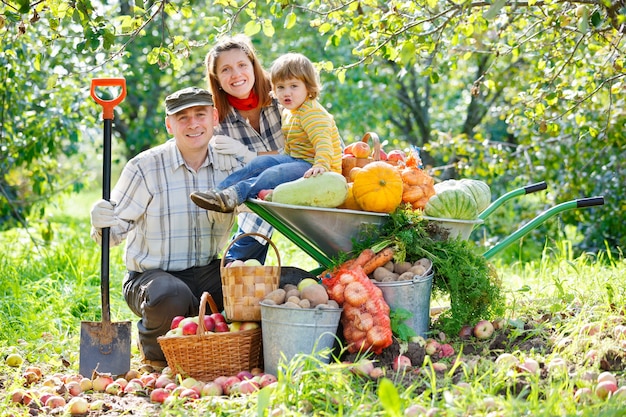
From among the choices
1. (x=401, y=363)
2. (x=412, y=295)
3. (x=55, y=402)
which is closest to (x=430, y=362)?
(x=401, y=363)

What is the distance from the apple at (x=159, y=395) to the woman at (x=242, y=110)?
1.33 m

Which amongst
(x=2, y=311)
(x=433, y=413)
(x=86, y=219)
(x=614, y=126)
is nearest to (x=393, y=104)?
(x=614, y=126)

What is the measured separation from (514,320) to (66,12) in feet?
7.99

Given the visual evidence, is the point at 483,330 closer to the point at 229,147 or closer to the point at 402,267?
the point at 402,267

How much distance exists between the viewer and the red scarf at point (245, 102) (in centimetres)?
428

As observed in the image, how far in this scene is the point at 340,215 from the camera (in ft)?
11.5

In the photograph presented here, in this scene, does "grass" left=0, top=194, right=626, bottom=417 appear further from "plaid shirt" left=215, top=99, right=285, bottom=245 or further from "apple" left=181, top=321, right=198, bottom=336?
"plaid shirt" left=215, top=99, right=285, bottom=245

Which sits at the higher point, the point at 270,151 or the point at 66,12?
the point at 66,12

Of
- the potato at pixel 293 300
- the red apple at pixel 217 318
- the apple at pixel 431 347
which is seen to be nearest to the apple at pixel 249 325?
the red apple at pixel 217 318

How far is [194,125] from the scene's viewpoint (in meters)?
3.91

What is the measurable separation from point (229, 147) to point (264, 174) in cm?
54

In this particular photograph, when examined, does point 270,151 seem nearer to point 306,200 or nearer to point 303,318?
point 306,200

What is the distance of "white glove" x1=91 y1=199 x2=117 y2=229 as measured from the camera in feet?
12.3

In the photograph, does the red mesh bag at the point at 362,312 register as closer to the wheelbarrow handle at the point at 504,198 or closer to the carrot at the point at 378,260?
the carrot at the point at 378,260
